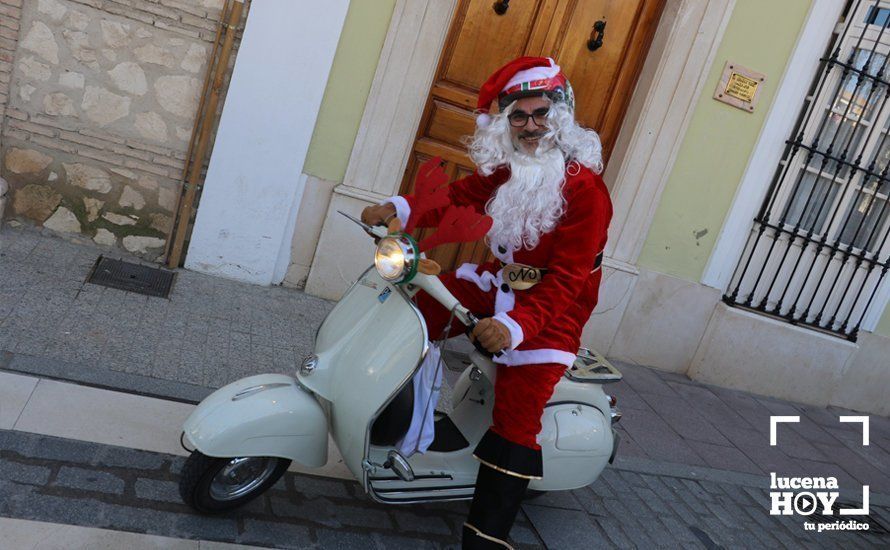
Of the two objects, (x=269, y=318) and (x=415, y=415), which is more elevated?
(x=415, y=415)

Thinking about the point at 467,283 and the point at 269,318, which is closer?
the point at 467,283

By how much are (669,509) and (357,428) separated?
204 cm

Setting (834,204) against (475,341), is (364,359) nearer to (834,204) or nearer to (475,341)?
(475,341)

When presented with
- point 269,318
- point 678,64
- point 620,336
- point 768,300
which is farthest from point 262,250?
point 768,300

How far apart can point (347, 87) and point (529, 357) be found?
114 inches

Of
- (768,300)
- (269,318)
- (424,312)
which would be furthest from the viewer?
(768,300)

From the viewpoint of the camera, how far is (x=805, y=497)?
4.67m

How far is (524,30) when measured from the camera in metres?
5.46

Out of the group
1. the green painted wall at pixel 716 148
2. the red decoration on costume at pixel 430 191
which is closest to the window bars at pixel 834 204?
the green painted wall at pixel 716 148

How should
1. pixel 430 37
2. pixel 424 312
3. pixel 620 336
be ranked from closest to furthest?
pixel 424 312
pixel 430 37
pixel 620 336

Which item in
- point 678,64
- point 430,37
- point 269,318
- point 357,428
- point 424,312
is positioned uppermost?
point 678,64

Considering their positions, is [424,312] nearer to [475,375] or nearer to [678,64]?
[475,375]

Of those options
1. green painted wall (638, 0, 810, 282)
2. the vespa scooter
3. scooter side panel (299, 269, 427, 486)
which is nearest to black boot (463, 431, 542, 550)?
the vespa scooter

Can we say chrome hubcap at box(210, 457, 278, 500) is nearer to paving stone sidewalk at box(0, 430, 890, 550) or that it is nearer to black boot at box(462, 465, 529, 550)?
paving stone sidewalk at box(0, 430, 890, 550)
